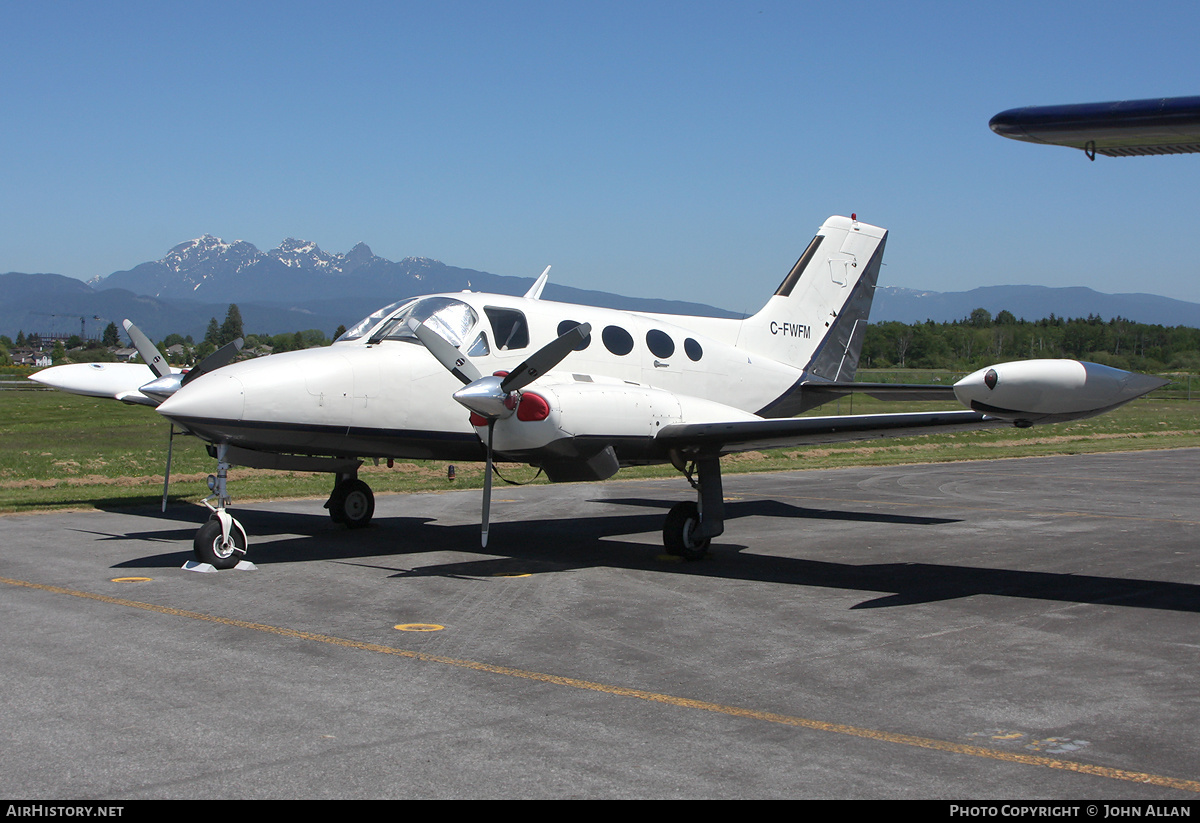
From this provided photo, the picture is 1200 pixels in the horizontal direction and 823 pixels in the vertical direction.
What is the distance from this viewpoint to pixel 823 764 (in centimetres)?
502

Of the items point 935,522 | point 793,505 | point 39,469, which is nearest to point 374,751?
point 935,522

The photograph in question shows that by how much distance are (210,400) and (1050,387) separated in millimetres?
8613

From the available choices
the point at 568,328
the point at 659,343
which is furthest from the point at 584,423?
the point at 659,343

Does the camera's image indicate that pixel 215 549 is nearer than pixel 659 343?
Yes

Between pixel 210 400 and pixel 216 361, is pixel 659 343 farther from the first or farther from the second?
pixel 210 400

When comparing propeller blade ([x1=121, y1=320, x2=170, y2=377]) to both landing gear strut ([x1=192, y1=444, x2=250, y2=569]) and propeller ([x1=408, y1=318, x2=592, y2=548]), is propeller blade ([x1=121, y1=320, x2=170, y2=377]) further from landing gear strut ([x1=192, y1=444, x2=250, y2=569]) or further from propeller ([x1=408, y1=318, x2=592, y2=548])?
propeller ([x1=408, y1=318, x2=592, y2=548])

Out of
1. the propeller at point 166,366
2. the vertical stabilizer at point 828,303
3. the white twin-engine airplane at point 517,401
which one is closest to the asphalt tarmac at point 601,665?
the white twin-engine airplane at point 517,401

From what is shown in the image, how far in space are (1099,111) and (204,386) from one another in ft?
31.0

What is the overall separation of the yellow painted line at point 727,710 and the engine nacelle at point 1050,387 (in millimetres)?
3540

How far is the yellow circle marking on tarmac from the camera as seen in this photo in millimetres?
8148

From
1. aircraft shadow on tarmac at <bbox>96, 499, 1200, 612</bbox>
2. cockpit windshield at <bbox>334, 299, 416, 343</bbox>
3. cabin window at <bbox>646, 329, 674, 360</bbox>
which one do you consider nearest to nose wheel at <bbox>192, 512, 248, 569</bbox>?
aircraft shadow on tarmac at <bbox>96, 499, 1200, 612</bbox>

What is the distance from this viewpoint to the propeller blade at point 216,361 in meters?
12.3

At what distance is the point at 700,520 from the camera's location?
1201 cm

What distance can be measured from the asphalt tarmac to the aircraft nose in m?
1.81
